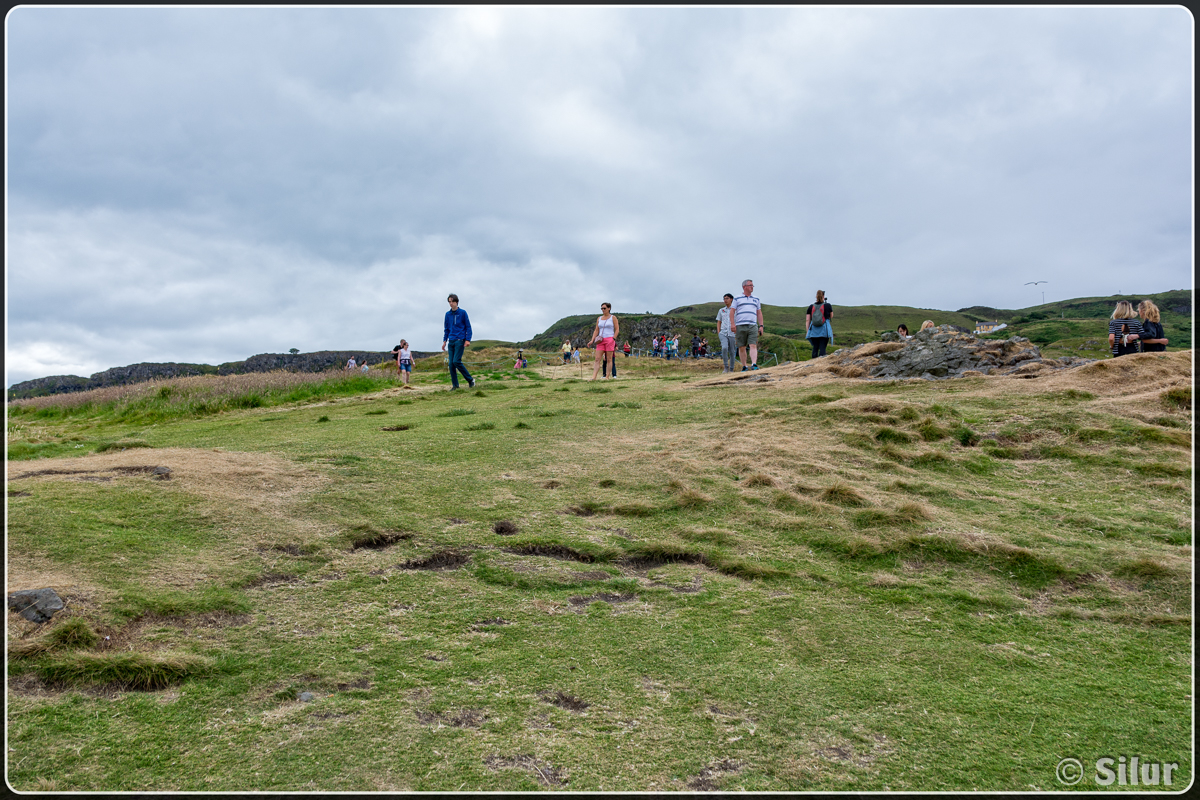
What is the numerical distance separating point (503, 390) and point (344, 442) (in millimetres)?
9086

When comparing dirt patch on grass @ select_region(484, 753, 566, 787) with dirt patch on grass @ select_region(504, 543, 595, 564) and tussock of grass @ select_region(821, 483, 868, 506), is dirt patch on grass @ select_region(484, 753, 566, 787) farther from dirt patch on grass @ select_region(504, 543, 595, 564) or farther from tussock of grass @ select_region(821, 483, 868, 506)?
tussock of grass @ select_region(821, 483, 868, 506)

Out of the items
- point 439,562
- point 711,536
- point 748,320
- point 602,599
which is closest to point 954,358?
point 748,320

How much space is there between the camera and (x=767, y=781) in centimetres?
284

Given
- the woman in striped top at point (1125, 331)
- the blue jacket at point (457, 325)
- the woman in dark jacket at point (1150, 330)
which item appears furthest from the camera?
the blue jacket at point (457, 325)

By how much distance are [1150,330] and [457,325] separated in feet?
52.2

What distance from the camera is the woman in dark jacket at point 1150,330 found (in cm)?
1284

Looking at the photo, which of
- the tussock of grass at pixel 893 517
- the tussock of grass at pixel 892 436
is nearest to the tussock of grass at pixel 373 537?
the tussock of grass at pixel 893 517

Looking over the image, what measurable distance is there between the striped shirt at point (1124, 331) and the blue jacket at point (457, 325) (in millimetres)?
15030

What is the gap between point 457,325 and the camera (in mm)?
18500

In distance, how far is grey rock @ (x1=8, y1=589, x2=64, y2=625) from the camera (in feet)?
12.2

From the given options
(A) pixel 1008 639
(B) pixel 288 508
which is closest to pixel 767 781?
(A) pixel 1008 639

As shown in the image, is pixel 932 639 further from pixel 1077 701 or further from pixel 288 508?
pixel 288 508

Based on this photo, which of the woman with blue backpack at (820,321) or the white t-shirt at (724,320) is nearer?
the woman with blue backpack at (820,321)

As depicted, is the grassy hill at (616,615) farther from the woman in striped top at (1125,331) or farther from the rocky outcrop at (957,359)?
the rocky outcrop at (957,359)
